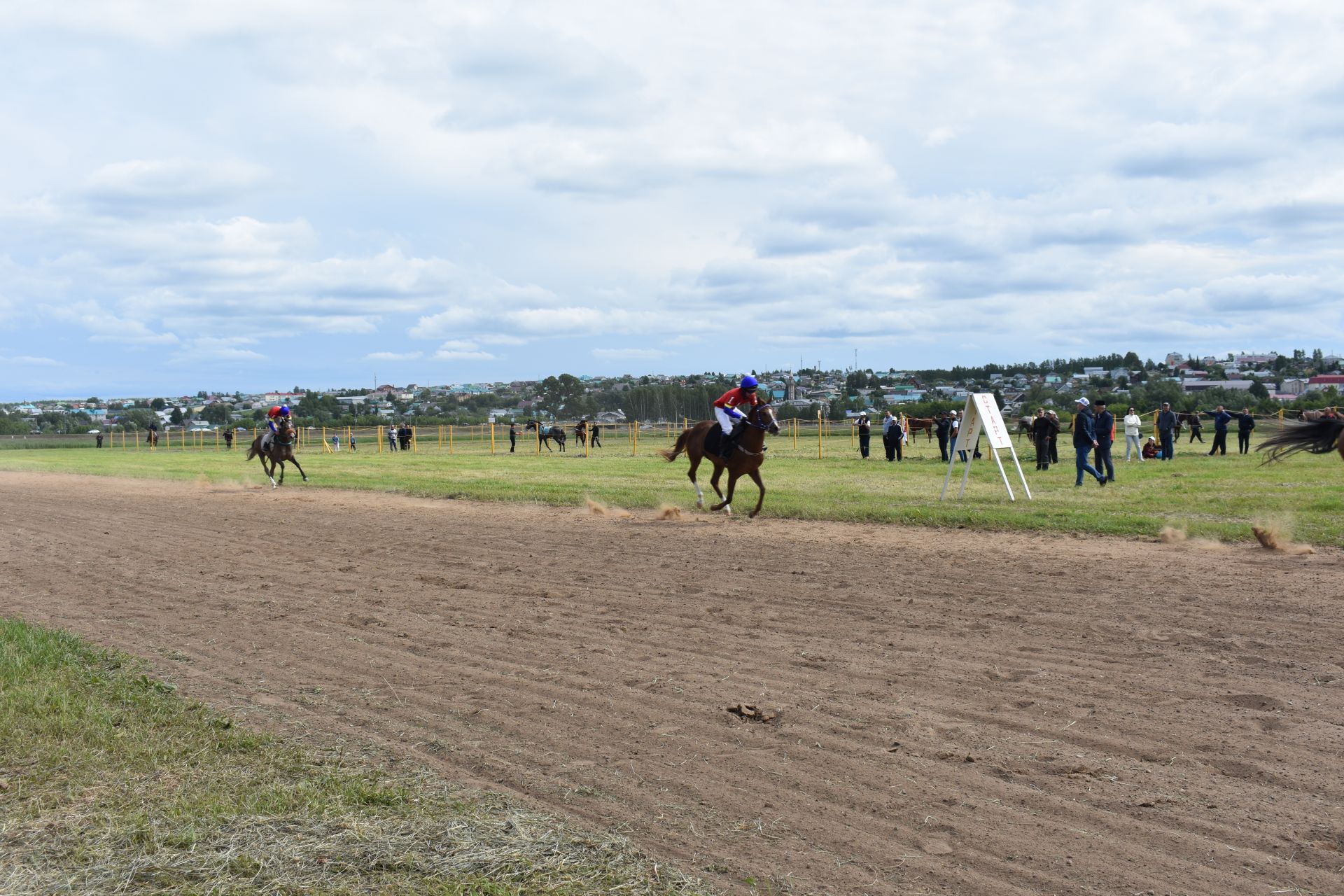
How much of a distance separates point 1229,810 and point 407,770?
416 centimetres

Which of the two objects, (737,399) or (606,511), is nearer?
(737,399)

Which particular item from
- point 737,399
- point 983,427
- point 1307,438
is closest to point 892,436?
point 983,427

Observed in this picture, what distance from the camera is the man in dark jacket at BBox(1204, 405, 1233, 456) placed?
96.1 feet

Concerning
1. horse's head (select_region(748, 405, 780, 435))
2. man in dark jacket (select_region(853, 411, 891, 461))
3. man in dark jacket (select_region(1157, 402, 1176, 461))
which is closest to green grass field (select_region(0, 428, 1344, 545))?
man in dark jacket (select_region(853, 411, 891, 461))

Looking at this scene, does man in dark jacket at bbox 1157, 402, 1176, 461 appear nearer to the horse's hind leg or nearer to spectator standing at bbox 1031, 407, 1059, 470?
spectator standing at bbox 1031, 407, 1059, 470

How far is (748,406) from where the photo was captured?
18.0 metres

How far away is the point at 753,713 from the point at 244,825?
301 cm

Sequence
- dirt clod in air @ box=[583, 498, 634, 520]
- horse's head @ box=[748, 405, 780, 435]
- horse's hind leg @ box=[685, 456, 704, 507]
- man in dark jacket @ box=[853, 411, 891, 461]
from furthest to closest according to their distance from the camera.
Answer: man in dark jacket @ box=[853, 411, 891, 461] → horse's hind leg @ box=[685, 456, 704, 507] → dirt clod in air @ box=[583, 498, 634, 520] → horse's head @ box=[748, 405, 780, 435]

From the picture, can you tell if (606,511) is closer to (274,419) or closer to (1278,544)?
(1278,544)

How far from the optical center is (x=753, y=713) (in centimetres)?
635

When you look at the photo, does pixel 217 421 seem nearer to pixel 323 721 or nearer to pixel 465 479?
pixel 465 479

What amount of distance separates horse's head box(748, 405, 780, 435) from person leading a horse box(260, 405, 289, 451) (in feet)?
46.6

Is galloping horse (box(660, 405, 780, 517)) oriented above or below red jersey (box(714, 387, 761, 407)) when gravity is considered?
below

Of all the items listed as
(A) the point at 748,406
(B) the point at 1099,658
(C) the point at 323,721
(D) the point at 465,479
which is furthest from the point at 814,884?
(D) the point at 465,479
